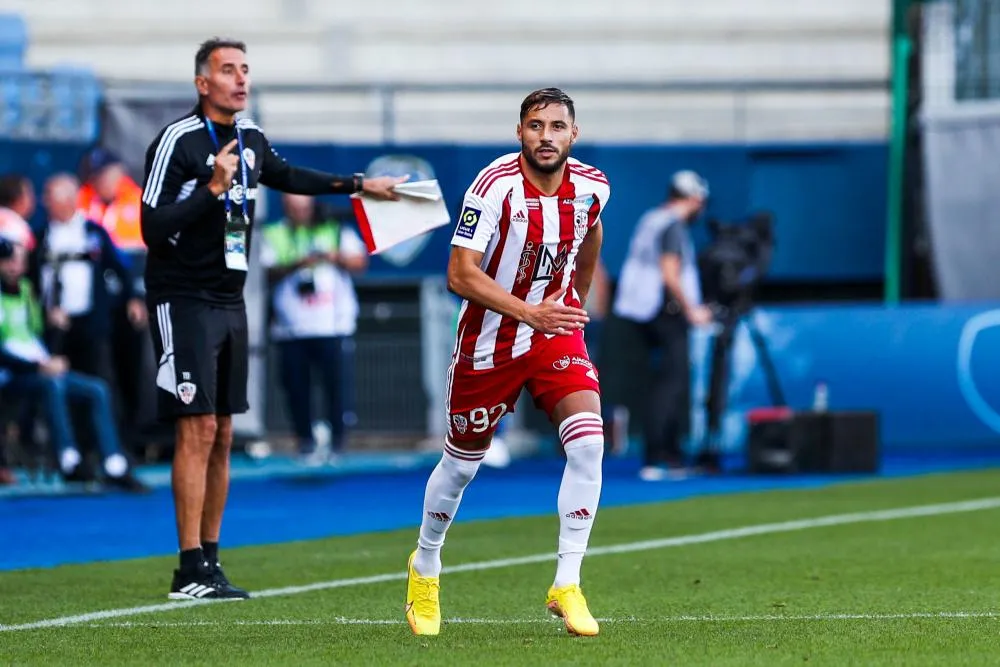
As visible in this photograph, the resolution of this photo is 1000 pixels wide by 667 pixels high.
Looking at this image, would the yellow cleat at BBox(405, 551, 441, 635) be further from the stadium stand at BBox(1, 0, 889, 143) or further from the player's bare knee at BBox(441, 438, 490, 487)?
the stadium stand at BBox(1, 0, 889, 143)

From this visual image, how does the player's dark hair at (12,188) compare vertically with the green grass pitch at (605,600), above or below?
above

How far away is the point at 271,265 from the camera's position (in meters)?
16.9

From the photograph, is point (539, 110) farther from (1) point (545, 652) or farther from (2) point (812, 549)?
(2) point (812, 549)

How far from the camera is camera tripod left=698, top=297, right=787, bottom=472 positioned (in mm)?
16562

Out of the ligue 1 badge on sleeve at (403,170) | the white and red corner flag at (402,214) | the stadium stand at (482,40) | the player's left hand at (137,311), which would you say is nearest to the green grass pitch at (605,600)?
the white and red corner flag at (402,214)

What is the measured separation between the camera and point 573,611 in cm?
675

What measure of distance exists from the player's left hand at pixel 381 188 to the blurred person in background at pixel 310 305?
7.69m

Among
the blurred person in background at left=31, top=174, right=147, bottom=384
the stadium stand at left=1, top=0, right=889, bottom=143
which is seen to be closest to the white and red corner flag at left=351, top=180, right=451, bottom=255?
the blurred person in background at left=31, top=174, right=147, bottom=384

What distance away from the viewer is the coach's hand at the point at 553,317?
270 inches

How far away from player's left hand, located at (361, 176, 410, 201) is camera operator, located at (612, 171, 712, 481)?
7.05 m

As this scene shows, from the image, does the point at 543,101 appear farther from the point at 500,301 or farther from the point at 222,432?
the point at 222,432

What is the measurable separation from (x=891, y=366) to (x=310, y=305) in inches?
192

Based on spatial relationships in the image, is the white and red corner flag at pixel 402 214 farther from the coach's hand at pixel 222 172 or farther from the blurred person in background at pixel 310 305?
the blurred person in background at pixel 310 305

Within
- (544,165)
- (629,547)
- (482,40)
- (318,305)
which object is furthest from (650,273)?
(482,40)
